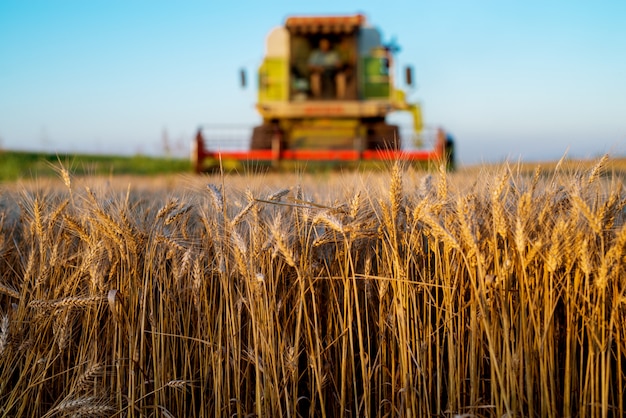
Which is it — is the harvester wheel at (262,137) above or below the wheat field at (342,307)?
above

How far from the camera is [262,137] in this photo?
9086 millimetres

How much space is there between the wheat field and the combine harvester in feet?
23.3

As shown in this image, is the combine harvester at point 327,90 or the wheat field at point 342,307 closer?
the wheat field at point 342,307

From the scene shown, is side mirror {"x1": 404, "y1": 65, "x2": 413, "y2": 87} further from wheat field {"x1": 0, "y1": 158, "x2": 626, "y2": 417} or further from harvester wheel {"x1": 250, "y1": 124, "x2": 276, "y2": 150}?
wheat field {"x1": 0, "y1": 158, "x2": 626, "y2": 417}

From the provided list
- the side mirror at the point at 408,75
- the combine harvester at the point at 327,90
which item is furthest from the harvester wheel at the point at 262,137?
the side mirror at the point at 408,75

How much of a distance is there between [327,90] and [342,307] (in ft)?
27.1

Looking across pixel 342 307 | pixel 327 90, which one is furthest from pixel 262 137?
pixel 342 307

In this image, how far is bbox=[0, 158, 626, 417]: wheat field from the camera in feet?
4.61

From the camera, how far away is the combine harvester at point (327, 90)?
29.9ft

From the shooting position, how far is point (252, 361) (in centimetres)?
153

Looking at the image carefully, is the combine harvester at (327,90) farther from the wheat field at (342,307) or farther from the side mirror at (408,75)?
the wheat field at (342,307)

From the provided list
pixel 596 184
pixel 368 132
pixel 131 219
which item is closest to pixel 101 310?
pixel 131 219

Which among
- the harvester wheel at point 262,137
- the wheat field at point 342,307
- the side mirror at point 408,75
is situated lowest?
the wheat field at point 342,307

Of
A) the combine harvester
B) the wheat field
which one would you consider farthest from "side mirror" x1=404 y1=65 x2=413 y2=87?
the wheat field
